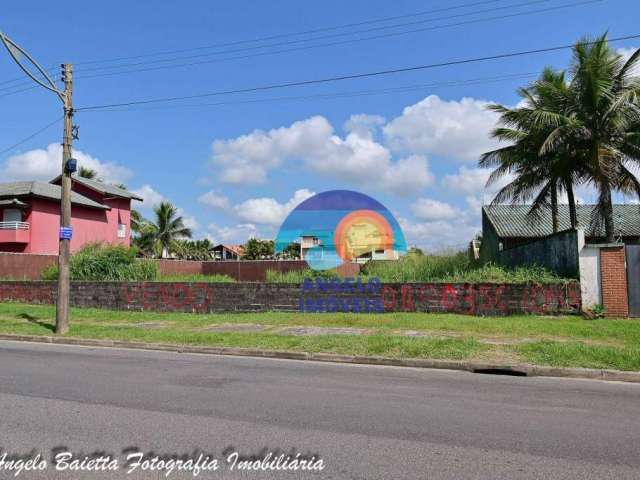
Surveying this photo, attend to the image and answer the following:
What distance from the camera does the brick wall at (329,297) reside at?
14062mm

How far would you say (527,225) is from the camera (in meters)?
31.9

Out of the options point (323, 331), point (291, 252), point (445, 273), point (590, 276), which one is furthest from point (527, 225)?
point (323, 331)

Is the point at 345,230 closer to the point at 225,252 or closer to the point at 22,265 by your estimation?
the point at 22,265

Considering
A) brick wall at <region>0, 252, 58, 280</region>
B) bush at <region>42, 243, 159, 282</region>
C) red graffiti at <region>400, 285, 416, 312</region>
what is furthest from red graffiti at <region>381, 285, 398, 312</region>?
brick wall at <region>0, 252, 58, 280</region>

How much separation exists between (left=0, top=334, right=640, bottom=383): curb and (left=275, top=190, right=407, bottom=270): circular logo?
12.2 meters

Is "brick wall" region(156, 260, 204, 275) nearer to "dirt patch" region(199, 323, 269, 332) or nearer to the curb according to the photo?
"dirt patch" region(199, 323, 269, 332)

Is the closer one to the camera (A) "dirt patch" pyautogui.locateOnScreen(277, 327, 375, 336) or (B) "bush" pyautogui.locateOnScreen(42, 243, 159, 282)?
(A) "dirt patch" pyautogui.locateOnScreen(277, 327, 375, 336)

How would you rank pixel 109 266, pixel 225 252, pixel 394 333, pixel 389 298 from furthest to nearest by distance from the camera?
pixel 225 252
pixel 109 266
pixel 389 298
pixel 394 333

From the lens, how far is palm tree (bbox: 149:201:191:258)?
57.6 metres

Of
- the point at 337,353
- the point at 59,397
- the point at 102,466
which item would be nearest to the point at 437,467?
the point at 102,466

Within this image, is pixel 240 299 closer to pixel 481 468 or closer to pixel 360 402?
pixel 360 402

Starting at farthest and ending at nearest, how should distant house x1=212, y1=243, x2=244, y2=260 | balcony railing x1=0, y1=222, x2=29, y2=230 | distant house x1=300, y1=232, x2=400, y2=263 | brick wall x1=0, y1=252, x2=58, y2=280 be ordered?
1. distant house x1=212, y1=243, x2=244, y2=260
2. balcony railing x1=0, y1=222, x2=29, y2=230
3. distant house x1=300, y1=232, x2=400, y2=263
4. brick wall x1=0, y1=252, x2=58, y2=280

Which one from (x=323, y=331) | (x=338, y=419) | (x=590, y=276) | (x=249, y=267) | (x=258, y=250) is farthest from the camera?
(x=258, y=250)

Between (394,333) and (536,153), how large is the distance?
1188cm
